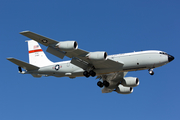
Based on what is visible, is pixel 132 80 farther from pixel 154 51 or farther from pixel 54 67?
pixel 54 67

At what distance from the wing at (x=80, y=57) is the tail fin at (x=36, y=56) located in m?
8.28

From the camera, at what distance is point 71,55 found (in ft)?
129

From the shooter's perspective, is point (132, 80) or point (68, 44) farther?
point (132, 80)

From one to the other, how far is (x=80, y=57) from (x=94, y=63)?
2.28 meters

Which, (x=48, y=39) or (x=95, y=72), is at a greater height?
(x=48, y=39)

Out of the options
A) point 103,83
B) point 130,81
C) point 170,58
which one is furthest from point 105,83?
point 170,58

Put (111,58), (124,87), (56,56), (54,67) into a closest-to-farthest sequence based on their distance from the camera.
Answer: (56,56), (111,58), (54,67), (124,87)

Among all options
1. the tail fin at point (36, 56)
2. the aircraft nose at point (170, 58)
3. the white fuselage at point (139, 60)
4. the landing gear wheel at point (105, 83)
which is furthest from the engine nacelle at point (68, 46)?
the aircraft nose at point (170, 58)

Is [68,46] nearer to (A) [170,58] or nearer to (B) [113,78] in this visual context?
(B) [113,78]

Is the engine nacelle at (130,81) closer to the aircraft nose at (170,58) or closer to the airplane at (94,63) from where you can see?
the airplane at (94,63)

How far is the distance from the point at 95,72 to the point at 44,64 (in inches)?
388

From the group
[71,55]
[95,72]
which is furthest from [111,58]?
[71,55]

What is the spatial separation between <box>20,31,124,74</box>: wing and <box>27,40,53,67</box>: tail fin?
27.2 feet

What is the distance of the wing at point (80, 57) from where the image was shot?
A: 120 ft
